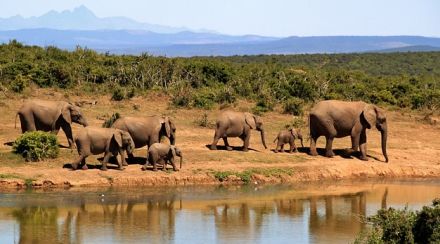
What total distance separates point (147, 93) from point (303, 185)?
13.9 metres

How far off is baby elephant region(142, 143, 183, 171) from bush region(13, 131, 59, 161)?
2.84 metres

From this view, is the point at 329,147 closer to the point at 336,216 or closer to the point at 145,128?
the point at 145,128

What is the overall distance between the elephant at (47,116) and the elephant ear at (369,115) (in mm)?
9273

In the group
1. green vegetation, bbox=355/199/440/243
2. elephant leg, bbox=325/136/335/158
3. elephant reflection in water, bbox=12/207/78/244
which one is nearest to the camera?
green vegetation, bbox=355/199/440/243

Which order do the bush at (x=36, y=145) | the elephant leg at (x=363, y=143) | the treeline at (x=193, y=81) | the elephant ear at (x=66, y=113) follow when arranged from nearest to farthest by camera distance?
1. the bush at (x=36, y=145)
2. the elephant ear at (x=66, y=113)
3. the elephant leg at (x=363, y=143)
4. the treeline at (x=193, y=81)

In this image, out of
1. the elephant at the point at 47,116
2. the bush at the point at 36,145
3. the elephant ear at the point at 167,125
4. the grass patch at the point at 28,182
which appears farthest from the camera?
the elephant at the point at 47,116

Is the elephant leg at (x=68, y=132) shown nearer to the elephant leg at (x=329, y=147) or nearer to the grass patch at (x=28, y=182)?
the grass patch at (x=28, y=182)

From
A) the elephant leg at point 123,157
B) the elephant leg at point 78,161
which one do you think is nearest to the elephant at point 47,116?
the elephant leg at point 123,157

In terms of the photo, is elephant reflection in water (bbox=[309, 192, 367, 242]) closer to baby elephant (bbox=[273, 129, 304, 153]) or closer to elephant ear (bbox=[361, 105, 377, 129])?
elephant ear (bbox=[361, 105, 377, 129])

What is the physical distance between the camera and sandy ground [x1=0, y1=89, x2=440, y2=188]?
27.9 metres

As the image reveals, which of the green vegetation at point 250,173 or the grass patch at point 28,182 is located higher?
the grass patch at point 28,182

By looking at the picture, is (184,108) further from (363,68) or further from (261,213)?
(363,68)

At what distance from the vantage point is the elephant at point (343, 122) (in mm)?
32219

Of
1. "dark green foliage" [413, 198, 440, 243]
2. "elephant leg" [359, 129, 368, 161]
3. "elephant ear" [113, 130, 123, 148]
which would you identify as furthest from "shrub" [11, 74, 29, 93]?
"dark green foliage" [413, 198, 440, 243]
